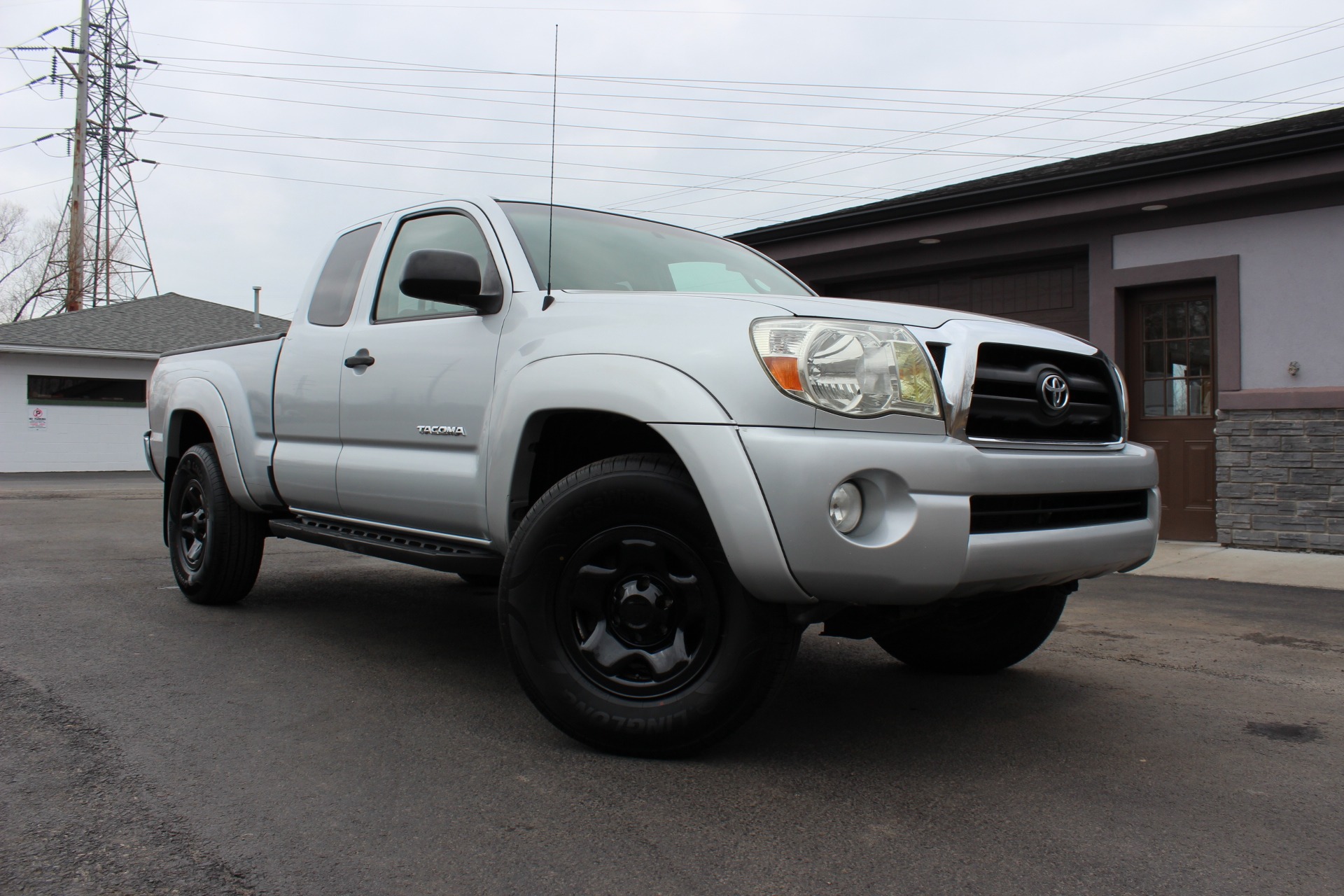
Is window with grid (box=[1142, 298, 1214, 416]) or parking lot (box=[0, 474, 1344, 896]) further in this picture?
window with grid (box=[1142, 298, 1214, 416])

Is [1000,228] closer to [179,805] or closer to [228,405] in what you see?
[228,405]

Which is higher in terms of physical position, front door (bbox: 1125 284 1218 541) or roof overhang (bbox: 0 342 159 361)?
roof overhang (bbox: 0 342 159 361)

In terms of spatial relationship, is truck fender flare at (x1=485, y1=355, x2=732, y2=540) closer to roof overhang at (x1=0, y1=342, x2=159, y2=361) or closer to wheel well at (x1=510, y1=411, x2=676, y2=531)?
wheel well at (x1=510, y1=411, x2=676, y2=531)

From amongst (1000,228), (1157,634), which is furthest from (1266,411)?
(1157,634)

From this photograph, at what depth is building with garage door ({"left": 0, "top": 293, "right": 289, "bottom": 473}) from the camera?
2538 cm

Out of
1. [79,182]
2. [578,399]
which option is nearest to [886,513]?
[578,399]

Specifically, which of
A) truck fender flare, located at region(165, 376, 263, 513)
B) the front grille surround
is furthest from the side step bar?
the front grille surround

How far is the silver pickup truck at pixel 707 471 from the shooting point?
108 inches

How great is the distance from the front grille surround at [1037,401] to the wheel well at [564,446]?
996 millimetres

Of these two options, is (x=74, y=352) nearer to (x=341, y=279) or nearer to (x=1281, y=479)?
(x=341, y=279)

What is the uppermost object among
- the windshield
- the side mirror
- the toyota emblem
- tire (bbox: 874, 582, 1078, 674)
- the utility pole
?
the utility pole

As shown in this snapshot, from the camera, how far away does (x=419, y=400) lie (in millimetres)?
3971

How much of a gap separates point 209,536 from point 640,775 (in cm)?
334

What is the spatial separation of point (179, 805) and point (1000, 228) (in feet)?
31.1
